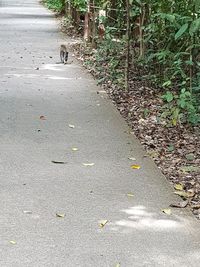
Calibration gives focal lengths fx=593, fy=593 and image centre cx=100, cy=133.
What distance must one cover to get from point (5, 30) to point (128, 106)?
15.3 m

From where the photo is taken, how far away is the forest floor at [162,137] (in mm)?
6143

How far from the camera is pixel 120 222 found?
198 inches

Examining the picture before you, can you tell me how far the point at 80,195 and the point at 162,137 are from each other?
2.71 meters

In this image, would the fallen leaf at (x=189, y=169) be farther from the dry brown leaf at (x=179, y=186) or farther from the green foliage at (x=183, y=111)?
the green foliage at (x=183, y=111)

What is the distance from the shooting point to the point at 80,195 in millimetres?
5629

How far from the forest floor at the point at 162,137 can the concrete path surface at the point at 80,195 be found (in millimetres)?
175

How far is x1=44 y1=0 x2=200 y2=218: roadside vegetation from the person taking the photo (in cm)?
711

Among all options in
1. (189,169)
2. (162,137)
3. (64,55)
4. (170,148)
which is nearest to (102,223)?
(189,169)

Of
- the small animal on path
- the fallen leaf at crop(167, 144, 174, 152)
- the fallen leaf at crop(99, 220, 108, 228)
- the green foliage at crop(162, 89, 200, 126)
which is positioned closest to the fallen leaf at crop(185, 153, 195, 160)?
the fallen leaf at crop(167, 144, 174, 152)

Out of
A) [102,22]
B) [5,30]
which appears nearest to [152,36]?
[102,22]

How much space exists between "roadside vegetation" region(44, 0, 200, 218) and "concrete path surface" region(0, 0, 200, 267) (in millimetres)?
295

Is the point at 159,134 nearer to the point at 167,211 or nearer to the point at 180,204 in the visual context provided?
the point at 180,204

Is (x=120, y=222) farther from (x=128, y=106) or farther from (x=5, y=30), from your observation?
(x=5, y=30)

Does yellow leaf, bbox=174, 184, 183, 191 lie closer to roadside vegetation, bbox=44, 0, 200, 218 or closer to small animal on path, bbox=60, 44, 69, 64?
roadside vegetation, bbox=44, 0, 200, 218
